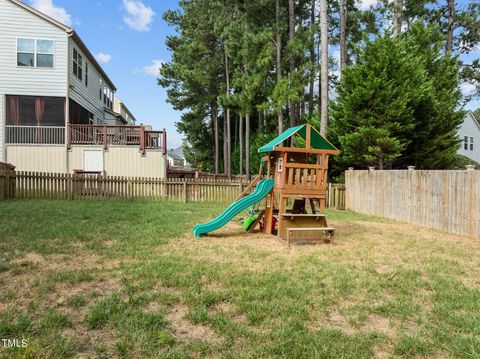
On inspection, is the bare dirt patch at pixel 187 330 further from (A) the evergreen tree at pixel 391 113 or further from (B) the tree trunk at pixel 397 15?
(B) the tree trunk at pixel 397 15

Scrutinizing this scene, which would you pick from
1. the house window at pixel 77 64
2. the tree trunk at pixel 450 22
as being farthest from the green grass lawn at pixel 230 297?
the tree trunk at pixel 450 22

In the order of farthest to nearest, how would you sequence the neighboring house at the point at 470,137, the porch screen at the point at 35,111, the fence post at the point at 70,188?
1. the neighboring house at the point at 470,137
2. the porch screen at the point at 35,111
3. the fence post at the point at 70,188

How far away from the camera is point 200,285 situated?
3.89 metres

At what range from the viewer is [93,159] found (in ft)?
55.5

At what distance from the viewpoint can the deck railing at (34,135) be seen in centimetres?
1681

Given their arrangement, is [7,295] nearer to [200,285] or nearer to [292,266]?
[200,285]

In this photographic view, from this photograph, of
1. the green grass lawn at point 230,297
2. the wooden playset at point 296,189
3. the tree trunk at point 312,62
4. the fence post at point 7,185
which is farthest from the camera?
the tree trunk at point 312,62

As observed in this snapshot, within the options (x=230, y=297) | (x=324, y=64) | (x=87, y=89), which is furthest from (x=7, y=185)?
(x=324, y=64)

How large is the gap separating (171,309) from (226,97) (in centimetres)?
2136

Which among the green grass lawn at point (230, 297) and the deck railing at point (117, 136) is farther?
the deck railing at point (117, 136)

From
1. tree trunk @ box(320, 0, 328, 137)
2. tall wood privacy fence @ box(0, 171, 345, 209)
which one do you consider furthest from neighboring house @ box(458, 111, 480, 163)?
tall wood privacy fence @ box(0, 171, 345, 209)

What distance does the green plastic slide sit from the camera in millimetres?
6942

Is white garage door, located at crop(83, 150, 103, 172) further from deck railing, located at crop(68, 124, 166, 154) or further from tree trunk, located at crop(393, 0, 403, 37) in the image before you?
tree trunk, located at crop(393, 0, 403, 37)

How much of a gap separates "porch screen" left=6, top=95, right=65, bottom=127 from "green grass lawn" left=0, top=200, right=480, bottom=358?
12729mm
